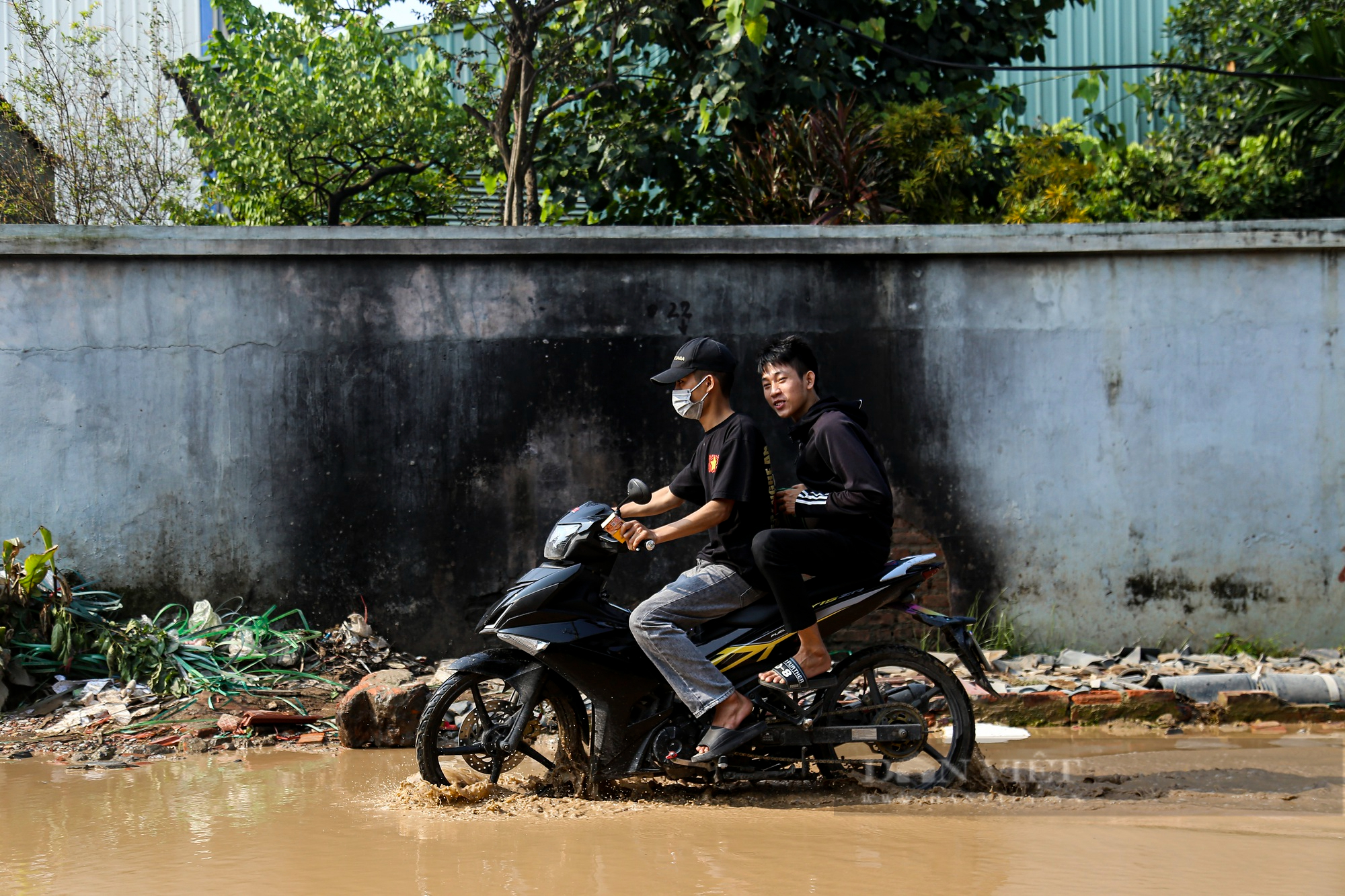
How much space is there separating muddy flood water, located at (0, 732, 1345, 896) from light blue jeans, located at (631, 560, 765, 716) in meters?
0.46

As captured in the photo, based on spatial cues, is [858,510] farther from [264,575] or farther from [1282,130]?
[1282,130]

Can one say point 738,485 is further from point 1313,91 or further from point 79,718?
point 1313,91

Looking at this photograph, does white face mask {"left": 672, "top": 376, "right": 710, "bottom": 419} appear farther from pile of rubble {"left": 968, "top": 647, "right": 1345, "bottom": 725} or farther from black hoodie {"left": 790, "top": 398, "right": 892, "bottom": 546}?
pile of rubble {"left": 968, "top": 647, "right": 1345, "bottom": 725}

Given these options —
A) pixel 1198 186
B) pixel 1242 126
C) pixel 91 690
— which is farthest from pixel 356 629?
pixel 1242 126

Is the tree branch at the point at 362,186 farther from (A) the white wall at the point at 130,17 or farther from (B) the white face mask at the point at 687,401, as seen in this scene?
(B) the white face mask at the point at 687,401

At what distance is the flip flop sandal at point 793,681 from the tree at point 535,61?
5.03 metres

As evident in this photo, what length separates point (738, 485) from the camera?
421cm

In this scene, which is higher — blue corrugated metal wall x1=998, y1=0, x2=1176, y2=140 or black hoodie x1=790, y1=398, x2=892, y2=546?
blue corrugated metal wall x1=998, y1=0, x2=1176, y2=140

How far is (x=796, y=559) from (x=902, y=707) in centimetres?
80

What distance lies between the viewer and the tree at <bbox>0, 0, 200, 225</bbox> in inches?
360

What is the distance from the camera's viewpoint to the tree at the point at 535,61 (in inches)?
333

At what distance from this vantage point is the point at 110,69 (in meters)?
9.85

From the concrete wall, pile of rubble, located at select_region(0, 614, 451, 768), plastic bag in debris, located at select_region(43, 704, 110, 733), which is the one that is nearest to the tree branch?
the concrete wall

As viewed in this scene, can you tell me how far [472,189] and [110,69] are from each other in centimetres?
361
